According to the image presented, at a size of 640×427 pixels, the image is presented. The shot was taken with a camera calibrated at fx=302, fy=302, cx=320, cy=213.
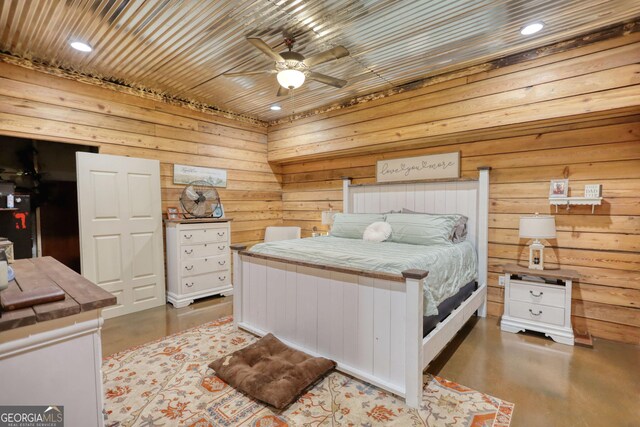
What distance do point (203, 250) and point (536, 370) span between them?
3.46m

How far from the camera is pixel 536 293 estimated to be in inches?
107

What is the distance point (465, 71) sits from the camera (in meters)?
2.94

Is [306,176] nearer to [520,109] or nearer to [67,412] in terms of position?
[520,109]

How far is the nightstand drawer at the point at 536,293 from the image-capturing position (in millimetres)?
2607

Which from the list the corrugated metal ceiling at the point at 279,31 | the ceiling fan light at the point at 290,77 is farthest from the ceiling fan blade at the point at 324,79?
the corrugated metal ceiling at the point at 279,31

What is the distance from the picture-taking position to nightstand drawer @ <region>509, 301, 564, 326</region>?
2609 mm

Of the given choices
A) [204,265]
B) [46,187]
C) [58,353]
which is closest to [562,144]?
[58,353]

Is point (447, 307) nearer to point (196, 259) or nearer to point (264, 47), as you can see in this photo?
point (264, 47)

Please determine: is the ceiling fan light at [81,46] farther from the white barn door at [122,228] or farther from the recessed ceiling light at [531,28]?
the recessed ceiling light at [531,28]

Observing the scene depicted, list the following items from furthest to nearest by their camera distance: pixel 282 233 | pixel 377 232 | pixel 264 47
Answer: pixel 282 233, pixel 377 232, pixel 264 47

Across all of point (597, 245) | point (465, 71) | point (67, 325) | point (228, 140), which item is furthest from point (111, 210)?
point (597, 245)

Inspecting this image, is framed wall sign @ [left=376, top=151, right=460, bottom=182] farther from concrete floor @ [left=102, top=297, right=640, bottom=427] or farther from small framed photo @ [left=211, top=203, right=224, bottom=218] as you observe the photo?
small framed photo @ [left=211, top=203, right=224, bottom=218]

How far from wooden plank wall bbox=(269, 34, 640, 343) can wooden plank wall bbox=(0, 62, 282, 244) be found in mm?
2158

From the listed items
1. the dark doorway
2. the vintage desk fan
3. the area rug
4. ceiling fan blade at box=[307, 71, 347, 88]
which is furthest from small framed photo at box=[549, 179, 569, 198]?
the dark doorway
